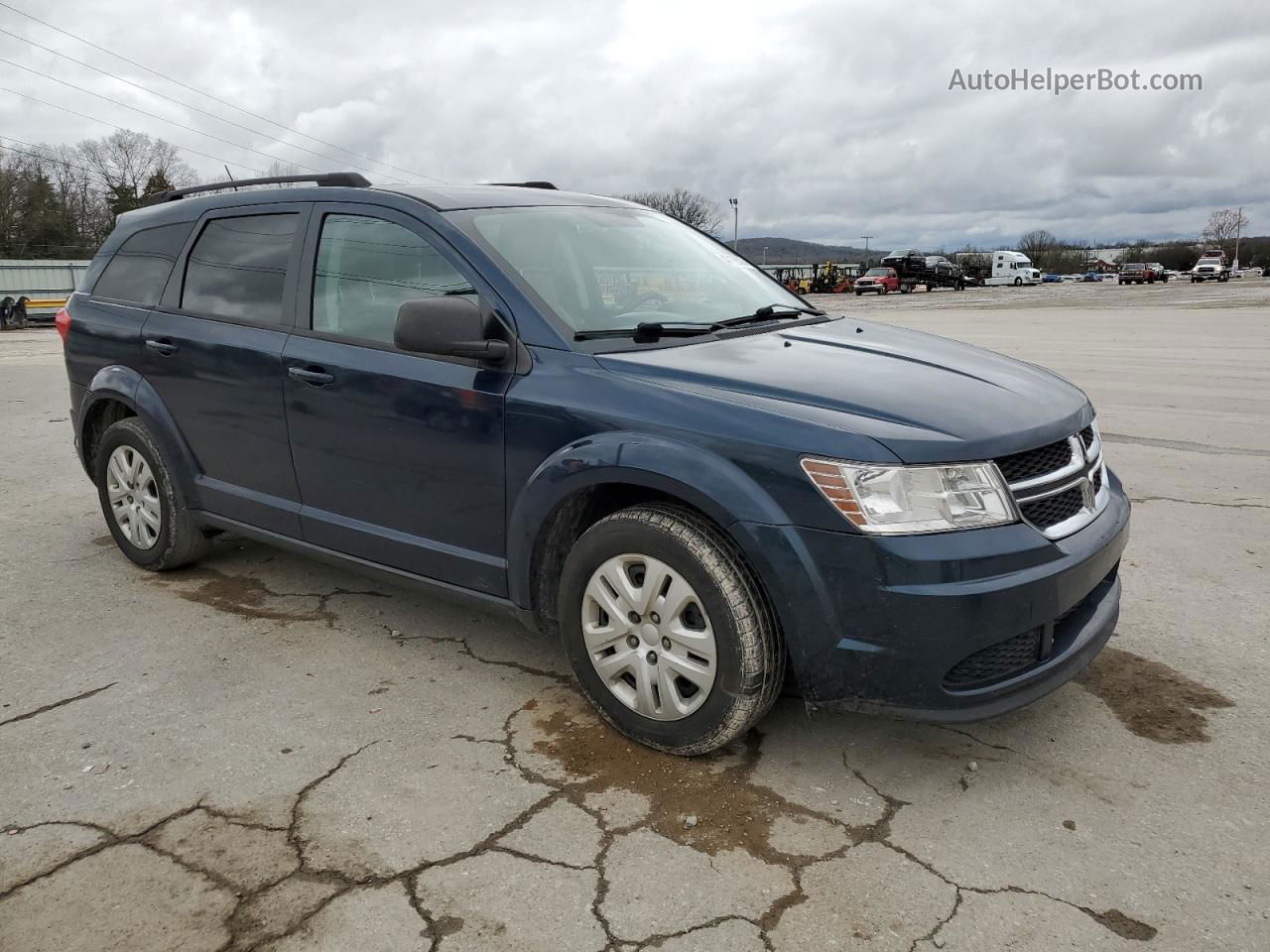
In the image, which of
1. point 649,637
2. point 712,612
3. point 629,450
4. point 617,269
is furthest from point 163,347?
point 712,612

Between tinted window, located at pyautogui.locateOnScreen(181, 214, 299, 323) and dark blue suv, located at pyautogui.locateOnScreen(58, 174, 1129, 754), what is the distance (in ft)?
0.05

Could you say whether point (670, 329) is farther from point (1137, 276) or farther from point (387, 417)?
point (1137, 276)

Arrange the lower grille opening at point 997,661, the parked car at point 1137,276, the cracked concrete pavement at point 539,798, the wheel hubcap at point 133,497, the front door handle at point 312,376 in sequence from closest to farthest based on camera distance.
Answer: the cracked concrete pavement at point 539,798, the lower grille opening at point 997,661, the front door handle at point 312,376, the wheel hubcap at point 133,497, the parked car at point 1137,276

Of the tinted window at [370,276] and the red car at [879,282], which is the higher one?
the tinted window at [370,276]

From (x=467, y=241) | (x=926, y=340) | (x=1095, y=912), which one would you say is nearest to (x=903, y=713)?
(x=1095, y=912)

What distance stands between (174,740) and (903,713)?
89.8 inches

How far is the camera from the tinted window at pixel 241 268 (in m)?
4.00

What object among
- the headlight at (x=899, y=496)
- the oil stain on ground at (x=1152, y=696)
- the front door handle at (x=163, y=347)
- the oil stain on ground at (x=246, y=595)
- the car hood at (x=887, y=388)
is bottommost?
the oil stain on ground at (x=1152, y=696)

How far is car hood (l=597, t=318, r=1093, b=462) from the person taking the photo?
2666mm

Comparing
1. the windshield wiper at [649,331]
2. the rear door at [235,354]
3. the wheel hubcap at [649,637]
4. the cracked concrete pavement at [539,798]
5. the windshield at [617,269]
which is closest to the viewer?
the cracked concrete pavement at [539,798]

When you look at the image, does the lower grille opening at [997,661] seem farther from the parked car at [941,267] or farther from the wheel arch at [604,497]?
the parked car at [941,267]

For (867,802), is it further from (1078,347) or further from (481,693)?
(1078,347)

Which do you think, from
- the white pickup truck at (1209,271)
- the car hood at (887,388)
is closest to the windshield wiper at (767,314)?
the car hood at (887,388)

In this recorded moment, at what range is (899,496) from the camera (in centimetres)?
258
